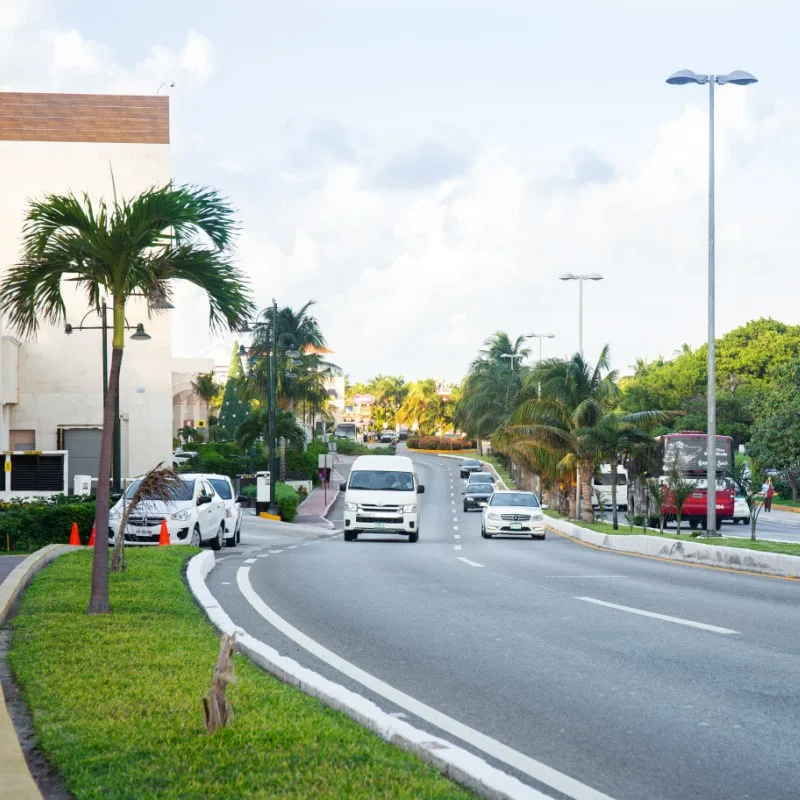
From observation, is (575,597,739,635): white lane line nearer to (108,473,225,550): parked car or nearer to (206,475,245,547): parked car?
(108,473,225,550): parked car

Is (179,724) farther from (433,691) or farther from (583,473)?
(583,473)

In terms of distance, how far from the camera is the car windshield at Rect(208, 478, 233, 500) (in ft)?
90.4

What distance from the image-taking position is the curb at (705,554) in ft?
58.9

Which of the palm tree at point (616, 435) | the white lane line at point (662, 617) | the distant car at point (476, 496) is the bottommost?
the distant car at point (476, 496)

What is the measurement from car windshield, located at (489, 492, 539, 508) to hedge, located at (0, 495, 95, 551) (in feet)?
46.3

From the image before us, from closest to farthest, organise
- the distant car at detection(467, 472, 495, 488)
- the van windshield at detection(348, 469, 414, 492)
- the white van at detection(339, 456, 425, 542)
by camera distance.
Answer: the white van at detection(339, 456, 425, 542) → the van windshield at detection(348, 469, 414, 492) → the distant car at detection(467, 472, 495, 488)

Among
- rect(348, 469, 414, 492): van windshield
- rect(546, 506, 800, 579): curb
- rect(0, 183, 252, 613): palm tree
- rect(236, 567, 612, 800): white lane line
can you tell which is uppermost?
rect(0, 183, 252, 613): palm tree

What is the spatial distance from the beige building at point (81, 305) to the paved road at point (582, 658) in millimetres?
40528

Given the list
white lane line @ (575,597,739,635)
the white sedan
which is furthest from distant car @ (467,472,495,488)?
white lane line @ (575,597,739,635)

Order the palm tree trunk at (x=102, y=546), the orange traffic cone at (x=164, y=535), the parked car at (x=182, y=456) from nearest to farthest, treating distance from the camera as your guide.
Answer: the palm tree trunk at (x=102, y=546), the orange traffic cone at (x=164, y=535), the parked car at (x=182, y=456)

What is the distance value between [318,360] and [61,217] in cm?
6394

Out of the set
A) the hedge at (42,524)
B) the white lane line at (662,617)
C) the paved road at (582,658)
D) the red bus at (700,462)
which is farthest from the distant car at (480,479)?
the white lane line at (662,617)

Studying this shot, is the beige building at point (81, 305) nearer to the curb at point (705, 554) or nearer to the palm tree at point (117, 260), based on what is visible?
the curb at point (705, 554)

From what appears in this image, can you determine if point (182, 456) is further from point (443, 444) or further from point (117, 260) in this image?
point (117, 260)
